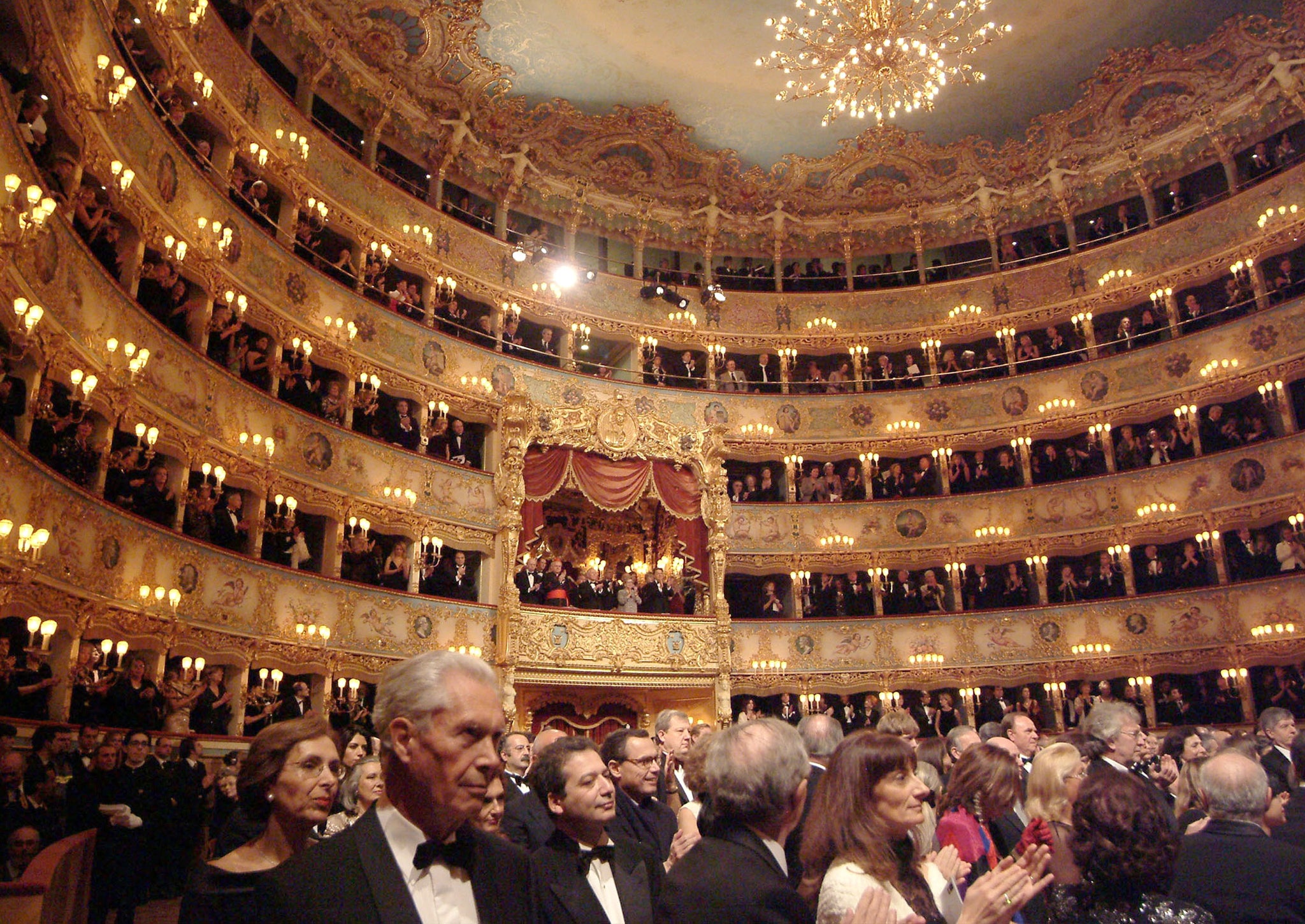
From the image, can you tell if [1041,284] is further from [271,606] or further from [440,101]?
[271,606]

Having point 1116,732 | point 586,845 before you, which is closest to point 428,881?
point 586,845

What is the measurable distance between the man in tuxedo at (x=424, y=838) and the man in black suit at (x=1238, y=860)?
2.92 metres

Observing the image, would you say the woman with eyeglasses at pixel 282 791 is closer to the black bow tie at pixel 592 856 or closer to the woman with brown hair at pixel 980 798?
the black bow tie at pixel 592 856

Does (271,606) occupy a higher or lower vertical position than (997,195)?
lower

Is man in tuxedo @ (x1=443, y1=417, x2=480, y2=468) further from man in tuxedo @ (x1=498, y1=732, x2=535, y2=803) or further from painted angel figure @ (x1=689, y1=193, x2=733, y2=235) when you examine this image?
man in tuxedo @ (x1=498, y1=732, x2=535, y2=803)

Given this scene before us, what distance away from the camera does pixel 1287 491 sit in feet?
61.0

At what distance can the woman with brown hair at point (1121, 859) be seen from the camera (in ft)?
10.9

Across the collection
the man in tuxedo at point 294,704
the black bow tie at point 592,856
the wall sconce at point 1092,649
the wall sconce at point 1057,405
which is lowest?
the black bow tie at point 592,856

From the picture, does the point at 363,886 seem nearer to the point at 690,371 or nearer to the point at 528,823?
the point at 528,823

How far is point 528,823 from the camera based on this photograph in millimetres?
4695

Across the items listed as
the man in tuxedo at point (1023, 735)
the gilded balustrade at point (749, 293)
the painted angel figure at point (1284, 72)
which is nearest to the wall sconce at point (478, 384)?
the gilded balustrade at point (749, 293)

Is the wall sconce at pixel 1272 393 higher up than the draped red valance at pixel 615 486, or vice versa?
the wall sconce at pixel 1272 393

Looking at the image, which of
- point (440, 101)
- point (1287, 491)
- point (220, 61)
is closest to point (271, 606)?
point (220, 61)

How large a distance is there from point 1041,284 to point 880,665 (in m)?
10.6
